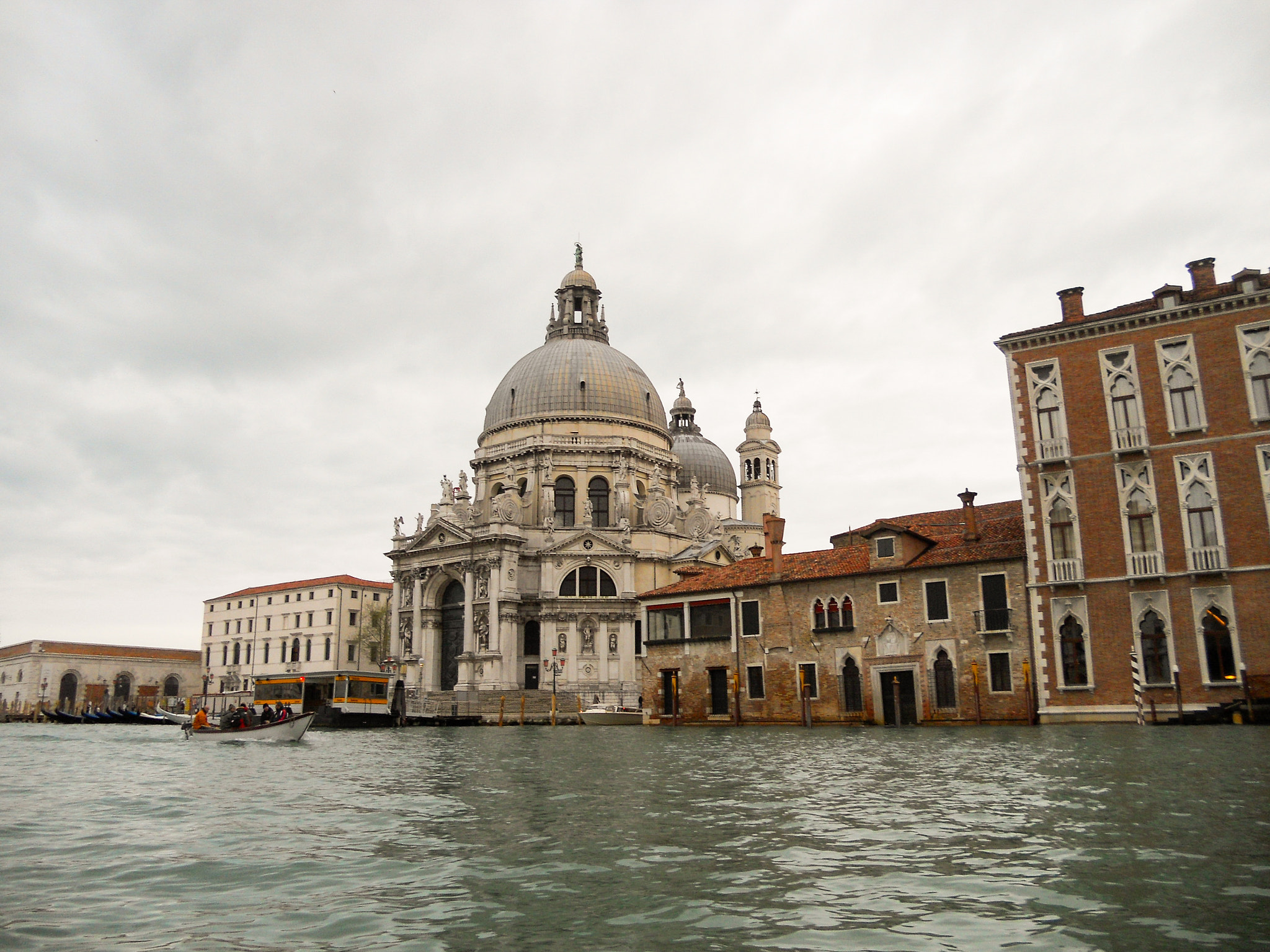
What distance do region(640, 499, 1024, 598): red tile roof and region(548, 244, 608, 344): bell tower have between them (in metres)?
32.8

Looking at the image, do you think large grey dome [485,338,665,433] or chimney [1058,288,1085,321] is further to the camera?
large grey dome [485,338,665,433]

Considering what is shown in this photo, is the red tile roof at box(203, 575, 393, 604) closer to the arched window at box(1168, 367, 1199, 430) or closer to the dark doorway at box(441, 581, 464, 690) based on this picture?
the dark doorway at box(441, 581, 464, 690)

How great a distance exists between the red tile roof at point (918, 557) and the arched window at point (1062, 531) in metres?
1.35

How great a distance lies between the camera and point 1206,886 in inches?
275

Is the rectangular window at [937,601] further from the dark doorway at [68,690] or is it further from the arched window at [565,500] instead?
the dark doorway at [68,690]

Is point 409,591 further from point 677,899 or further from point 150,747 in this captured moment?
point 677,899

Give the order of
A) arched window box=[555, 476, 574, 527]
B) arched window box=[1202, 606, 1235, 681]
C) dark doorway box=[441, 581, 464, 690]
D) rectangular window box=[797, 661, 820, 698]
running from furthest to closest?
arched window box=[555, 476, 574, 527]
dark doorway box=[441, 581, 464, 690]
rectangular window box=[797, 661, 820, 698]
arched window box=[1202, 606, 1235, 681]

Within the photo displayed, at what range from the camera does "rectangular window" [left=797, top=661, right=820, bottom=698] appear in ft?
109

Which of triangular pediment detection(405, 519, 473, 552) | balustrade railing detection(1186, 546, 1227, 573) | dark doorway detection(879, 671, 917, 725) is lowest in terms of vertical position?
dark doorway detection(879, 671, 917, 725)

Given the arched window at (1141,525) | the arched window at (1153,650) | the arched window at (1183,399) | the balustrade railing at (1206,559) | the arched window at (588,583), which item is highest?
the arched window at (1183,399)

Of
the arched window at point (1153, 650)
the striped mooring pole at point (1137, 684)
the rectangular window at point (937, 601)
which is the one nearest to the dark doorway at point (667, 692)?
the rectangular window at point (937, 601)

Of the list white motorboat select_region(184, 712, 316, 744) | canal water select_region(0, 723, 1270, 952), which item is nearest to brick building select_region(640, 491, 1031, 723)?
canal water select_region(0, 723, 1270, 952)

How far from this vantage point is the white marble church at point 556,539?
54.9 m

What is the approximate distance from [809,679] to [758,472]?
44.5 metres
